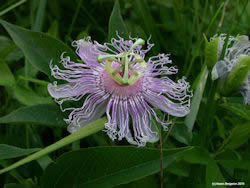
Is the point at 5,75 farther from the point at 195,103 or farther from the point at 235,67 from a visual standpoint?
the point at 235,67

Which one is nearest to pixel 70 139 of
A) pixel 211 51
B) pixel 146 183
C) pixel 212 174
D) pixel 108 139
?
pixel 108 139

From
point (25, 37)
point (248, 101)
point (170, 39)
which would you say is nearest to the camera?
point (25, 37)

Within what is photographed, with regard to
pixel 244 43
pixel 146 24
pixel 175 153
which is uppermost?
pixel 146 24

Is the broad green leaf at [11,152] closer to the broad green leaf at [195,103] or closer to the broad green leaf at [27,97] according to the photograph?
the broad green leaf at [27,97]

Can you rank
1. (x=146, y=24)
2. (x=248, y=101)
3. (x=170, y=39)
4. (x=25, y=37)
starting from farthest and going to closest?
(x=170, y=39) → (x=146, y=24) → (x=248, y=101) → (x=25, y=37)

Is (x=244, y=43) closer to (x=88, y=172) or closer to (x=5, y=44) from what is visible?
(x=88, y=172)

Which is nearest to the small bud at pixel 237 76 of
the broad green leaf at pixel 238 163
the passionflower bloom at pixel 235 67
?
the passionflower bloom at pixel 235 67

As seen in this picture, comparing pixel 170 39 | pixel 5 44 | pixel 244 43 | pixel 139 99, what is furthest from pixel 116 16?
pixel 170 39
